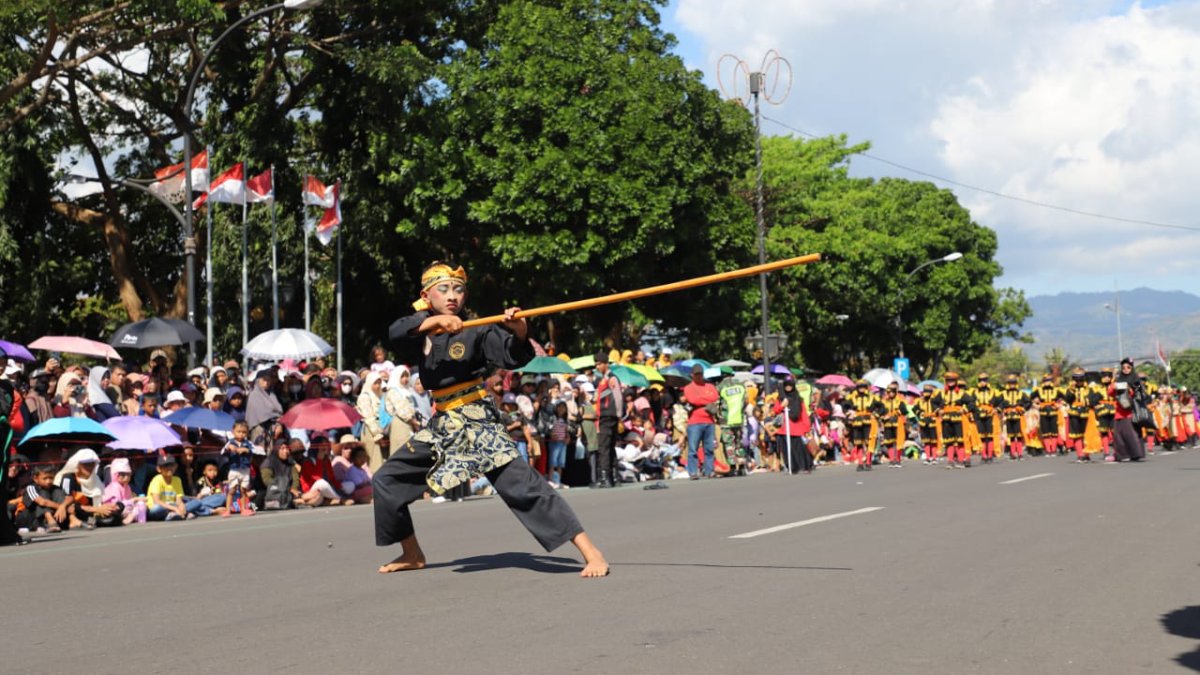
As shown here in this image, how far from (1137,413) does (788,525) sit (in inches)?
657

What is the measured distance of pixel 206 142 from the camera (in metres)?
35.1

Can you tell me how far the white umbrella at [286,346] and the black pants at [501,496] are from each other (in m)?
14.6

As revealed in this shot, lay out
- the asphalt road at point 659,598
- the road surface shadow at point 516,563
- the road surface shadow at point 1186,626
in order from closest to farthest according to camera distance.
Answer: the road surface shadow at point 1186,626
the asphalt road at point 659,598
the road surface shadow at point 516,563

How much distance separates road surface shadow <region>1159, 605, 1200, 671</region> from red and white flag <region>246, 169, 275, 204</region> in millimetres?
26245

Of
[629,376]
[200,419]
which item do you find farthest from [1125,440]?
[200,419]

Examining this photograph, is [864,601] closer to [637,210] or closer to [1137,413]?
[1137,413]

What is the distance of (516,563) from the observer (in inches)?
392

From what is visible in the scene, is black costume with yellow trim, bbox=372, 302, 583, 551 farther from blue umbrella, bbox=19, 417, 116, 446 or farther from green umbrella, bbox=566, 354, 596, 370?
green umbrella, bbox=566, 354, 596, 370

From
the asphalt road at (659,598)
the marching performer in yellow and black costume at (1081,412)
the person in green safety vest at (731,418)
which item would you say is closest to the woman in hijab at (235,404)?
the asphalt road at (659,598)

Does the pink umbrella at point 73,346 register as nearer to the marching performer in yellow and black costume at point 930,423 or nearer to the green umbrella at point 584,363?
the green umbrella at point 584,363

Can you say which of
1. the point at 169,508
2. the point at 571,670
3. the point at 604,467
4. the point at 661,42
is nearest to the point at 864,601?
the point at 571,670

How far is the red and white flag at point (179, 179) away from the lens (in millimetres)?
29172

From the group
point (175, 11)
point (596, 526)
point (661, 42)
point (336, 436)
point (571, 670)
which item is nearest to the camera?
point (571, 670)

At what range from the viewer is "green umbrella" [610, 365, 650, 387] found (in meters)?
28.0
